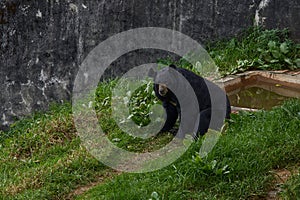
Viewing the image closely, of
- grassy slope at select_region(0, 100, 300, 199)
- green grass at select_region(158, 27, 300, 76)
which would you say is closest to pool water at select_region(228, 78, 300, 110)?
green grass at select_region(158, 27, 300, 76)

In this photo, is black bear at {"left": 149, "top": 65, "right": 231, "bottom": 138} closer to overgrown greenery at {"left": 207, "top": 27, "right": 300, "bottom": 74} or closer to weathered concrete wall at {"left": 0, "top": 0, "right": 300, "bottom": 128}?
overgrown greenery at {"left": 207, "top": 27, "right": 300, "bottom": 74}

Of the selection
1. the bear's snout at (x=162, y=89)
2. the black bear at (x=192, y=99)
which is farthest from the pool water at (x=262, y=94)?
the bear's snout at (x=162, y=89)

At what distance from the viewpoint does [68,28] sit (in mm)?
10391

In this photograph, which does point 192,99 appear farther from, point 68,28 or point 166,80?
point 68,28

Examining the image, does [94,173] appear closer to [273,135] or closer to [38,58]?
[273,135]

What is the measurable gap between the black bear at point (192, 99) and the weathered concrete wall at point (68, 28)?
Result: 3.53 meters

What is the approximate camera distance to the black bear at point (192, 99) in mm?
6566

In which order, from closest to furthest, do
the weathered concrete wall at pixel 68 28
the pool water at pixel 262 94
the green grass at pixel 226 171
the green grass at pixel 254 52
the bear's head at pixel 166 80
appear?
1. the green grass at pixel 226 171
2. the bear's head at pixel 166 80
3. the pool water at pixel 262 94
4. the green grass at pixel 254 52
5. the weathered concrete wall at pixel 68 28

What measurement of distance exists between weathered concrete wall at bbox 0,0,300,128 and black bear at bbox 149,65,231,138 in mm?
3533

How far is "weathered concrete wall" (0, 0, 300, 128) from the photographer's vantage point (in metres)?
10.0

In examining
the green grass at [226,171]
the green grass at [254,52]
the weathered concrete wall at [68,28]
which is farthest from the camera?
the weathered concrete wall at [68,28]

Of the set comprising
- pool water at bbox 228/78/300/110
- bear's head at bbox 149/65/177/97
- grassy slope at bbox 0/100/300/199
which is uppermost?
bear's head at bbox 149/65/177/97

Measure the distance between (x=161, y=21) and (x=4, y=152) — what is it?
3.74m

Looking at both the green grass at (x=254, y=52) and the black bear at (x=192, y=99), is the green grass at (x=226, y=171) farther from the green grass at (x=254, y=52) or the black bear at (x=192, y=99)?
the green grass at (x=254, y=52)
